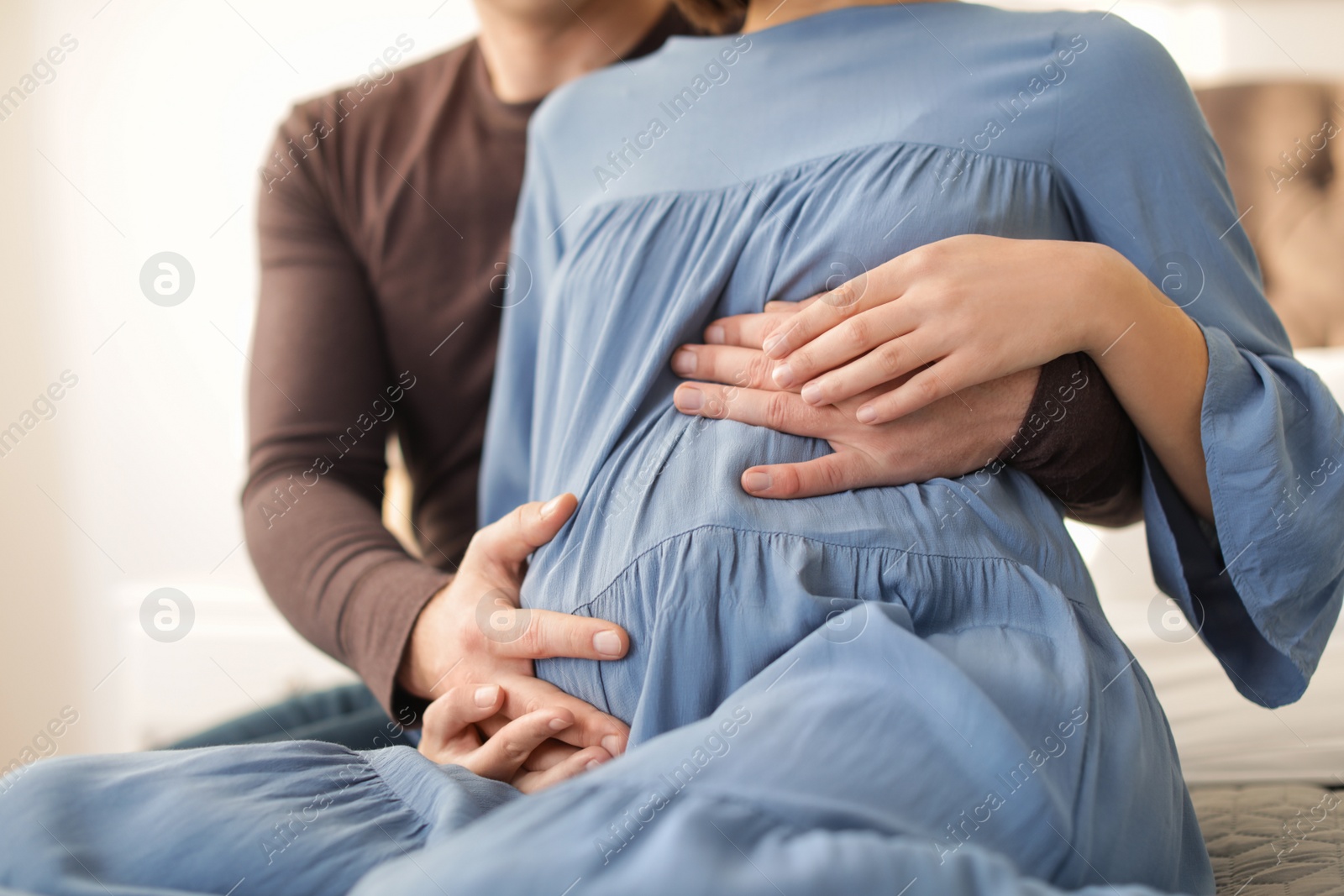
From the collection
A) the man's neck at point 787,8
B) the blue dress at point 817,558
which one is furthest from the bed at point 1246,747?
the man's neck at point 787,8

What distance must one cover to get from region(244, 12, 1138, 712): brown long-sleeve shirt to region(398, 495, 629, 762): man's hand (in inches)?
9.5

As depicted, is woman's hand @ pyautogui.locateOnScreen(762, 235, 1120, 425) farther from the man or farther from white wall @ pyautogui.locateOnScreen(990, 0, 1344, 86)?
white wall @ pyautogui.locateOnScreen(990, 0, 1344, 86)

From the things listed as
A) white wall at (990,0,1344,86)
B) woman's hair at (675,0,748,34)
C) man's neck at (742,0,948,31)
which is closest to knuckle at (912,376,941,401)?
man's neck at (742,0,948,31)

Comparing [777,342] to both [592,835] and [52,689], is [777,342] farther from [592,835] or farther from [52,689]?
[52,689]

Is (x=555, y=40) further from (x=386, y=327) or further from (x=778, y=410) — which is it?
(x=778, y=410)

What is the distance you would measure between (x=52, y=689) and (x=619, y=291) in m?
2.05

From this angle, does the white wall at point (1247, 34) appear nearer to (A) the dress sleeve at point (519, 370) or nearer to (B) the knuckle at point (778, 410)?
(A) the dress sleeve at point (519, 370)

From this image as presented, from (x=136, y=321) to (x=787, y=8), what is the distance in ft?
6.01

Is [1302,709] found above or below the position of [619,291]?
below

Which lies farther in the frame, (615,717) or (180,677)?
(180,677)

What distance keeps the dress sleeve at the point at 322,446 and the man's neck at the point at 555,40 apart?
10.1 inches

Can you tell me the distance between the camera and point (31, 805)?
399 millimetres

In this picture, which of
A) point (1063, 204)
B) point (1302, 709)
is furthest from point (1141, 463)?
point (1302, 709)

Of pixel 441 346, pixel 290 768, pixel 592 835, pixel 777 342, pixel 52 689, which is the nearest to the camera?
pixel 592 835
